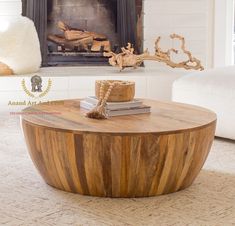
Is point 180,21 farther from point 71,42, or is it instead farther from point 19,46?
point 19,46

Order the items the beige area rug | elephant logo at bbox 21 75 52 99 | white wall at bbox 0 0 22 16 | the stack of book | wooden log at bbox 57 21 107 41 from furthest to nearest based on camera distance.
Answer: wooden log at bbox 57 21 107 41, white wall at bbox 0 0 22 16, elephant logo at bbox 21 75 52 99, the stack of book, the beige area rug

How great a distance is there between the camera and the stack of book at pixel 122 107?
7.48 ft

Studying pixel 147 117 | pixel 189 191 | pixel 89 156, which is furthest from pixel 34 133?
pixel 189 191

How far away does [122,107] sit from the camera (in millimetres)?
2305

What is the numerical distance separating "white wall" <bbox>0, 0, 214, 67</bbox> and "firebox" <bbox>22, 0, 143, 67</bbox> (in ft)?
0.34

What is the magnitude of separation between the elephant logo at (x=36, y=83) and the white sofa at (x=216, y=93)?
1.20 metres

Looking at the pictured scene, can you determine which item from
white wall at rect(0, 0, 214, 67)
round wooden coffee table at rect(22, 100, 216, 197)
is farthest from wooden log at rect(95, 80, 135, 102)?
white wall at rect(0, 0, 214, 67)

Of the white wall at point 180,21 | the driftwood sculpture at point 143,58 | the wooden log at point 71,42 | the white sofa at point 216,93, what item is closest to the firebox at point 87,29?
the wooden log at point 71,42

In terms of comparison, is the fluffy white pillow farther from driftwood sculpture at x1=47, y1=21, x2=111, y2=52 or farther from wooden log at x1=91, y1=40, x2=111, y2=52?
wooden log at x1=91, y1=40, x2=111, y2=52

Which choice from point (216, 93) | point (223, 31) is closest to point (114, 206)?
point (216, 93)

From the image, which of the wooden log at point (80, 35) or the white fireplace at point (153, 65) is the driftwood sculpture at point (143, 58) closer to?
the white fireplace at point (153, 65)

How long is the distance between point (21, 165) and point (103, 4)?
99.4 inches

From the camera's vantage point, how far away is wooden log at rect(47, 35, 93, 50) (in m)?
4.79

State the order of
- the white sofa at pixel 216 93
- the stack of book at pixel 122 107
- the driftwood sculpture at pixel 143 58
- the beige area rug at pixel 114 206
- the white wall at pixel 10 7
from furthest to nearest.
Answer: the white wall at pixel 10 7 → the driftwood sculpture at pixel 143 58 → the white sofa at pixel 216 93 → the stack of book at pixel 122 107 → the beige area rug at pixel 114 206
